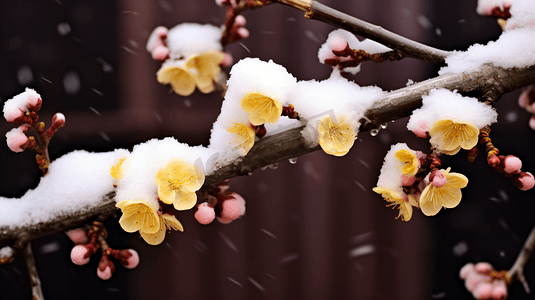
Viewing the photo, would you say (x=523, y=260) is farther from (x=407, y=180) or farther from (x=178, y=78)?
(x=178, y=78)

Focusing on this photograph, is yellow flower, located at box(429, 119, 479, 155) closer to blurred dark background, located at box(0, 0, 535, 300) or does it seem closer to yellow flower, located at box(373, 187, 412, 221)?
yellow flower, located at box(373, 187, 412, 221)

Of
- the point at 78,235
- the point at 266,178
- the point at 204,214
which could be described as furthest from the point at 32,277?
the point at 266,178

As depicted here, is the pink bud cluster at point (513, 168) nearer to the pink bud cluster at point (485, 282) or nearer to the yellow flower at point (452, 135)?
the yellow flower at point (452, 135)

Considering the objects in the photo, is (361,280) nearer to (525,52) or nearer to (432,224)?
(432,224)

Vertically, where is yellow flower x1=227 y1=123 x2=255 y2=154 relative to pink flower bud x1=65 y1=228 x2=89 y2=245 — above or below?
above

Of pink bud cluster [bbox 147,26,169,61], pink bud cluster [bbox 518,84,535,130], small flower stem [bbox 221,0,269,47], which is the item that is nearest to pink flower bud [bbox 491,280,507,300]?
pink bud cluster [bbox 518,84,535,130]

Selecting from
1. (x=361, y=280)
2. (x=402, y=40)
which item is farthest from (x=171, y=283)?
(x=402, y=40)
